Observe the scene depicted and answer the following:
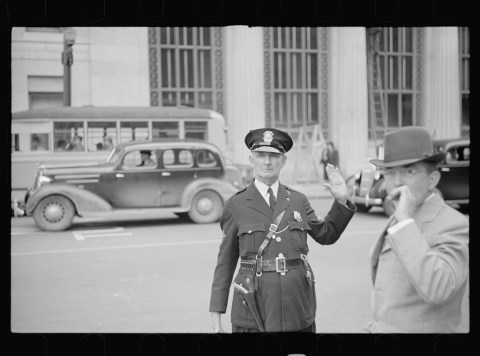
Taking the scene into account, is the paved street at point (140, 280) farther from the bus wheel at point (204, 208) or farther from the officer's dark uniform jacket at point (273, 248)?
the officer's dark uniform jacket at point (273, 248)

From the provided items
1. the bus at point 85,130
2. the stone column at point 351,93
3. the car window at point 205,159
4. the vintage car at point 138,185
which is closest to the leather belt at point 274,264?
the vintage car at point 138,185

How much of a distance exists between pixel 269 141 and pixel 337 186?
0.42 metres

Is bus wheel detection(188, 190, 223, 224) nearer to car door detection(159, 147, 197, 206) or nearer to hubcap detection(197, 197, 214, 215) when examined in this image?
hubcap detection(197, 197, 214, 215)

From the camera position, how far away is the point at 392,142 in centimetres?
224

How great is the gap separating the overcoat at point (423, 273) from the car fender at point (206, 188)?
8.56 m

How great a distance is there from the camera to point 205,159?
36.4ft

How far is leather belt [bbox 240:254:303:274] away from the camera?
277 cm

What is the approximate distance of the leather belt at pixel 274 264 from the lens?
9.10ft

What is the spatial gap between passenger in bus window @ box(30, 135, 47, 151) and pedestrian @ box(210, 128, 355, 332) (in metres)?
9.77

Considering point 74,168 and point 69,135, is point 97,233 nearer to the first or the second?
point 74,168

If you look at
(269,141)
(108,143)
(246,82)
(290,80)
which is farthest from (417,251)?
(290,80)
